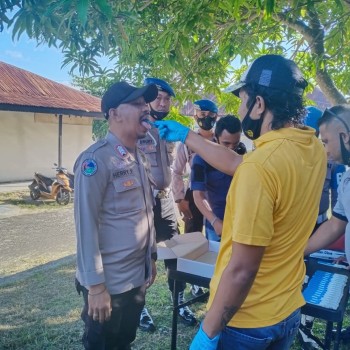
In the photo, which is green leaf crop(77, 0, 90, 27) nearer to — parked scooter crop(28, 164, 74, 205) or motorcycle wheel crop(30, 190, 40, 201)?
parked scooter crop(28, 164, 74, 205)

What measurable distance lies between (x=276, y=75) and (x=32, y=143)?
1276 cm

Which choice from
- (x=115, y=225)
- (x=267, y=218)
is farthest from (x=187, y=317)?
(x=267, y=218)

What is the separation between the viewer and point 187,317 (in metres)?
3.21

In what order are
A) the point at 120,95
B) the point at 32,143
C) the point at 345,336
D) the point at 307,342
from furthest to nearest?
the point at 32,143
the point at 345,336
the point at 307,342
the point at 120,95

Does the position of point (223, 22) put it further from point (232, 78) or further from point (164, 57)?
point (232, 78)

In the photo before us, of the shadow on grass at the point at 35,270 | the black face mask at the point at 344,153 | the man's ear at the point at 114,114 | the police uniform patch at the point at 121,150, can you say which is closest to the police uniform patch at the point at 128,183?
the police uniform patch at the point at 121,150

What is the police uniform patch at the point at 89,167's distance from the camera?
183 centimetres

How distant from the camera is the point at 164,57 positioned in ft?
12.0

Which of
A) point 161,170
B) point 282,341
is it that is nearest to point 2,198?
point 161,170

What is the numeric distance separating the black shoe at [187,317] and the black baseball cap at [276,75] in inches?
97.2

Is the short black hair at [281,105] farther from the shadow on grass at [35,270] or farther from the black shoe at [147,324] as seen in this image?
the shadow on grass at [35,270]

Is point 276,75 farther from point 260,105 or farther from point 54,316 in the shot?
point 54,316

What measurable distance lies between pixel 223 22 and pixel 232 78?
1.47m

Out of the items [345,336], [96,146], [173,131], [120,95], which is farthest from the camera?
[345,336]
